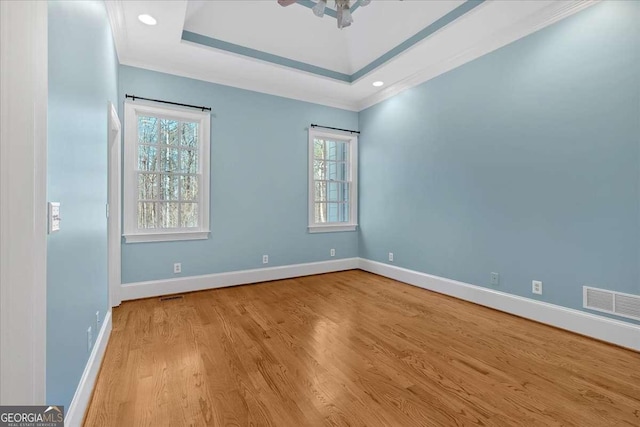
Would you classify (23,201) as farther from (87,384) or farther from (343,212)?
(343,212)

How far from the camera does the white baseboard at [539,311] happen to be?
7.50ft

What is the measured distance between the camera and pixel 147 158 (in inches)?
141

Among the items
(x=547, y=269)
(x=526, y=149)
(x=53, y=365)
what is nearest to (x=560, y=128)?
(x=526, y=149)

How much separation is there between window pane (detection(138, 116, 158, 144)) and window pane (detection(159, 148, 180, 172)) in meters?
0.17

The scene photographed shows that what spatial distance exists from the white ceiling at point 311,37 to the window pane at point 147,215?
1726 mm

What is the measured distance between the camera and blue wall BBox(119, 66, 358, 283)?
11.7 feet

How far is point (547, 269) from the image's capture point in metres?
2.75


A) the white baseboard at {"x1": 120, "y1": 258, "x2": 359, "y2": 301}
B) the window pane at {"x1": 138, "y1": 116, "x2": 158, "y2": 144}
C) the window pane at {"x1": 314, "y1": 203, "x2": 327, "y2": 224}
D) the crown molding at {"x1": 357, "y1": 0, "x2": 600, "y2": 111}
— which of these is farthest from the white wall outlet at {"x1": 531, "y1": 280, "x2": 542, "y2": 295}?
the window pane at {"x1": 138, "y1": 116, "x2": 158, "y2": 144}

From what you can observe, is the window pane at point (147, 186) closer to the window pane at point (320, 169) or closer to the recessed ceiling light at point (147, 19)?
the recessed ceiling light at point (147, 19)

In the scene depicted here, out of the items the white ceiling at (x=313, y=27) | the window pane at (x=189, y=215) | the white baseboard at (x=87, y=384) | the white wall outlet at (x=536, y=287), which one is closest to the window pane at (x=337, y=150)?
the white ceiling at (x=313, y=27)

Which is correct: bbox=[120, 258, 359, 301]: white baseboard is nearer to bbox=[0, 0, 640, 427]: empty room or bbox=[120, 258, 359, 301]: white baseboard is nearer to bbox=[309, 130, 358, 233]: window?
bbox=[0, 0, 640, 427]: empty room

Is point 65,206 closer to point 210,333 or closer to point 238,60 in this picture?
point 210,333

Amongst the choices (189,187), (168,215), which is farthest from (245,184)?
(168,215)

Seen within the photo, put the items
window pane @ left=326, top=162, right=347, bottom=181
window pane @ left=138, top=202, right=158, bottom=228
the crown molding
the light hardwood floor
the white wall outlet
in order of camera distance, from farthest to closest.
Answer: window pane @ left=326, top=162, right=347, bottom=181
window pane @ left=138, top=202, right=158, bottom=228
the white wall outlet
the crown molding
the light hardwood floor
